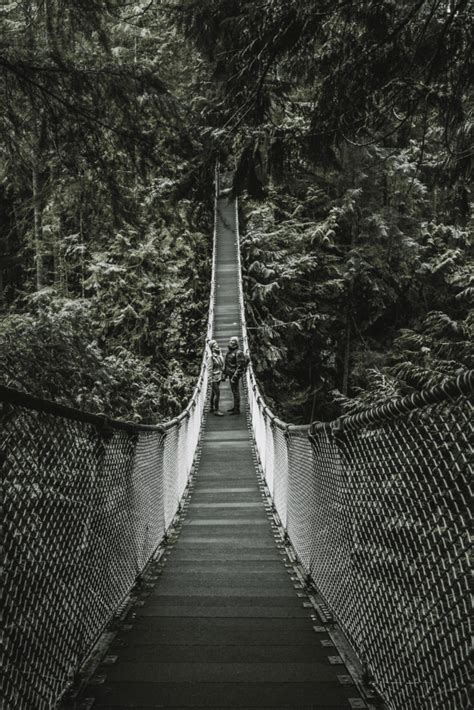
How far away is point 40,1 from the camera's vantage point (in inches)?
117

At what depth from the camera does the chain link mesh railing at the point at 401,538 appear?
1.32m

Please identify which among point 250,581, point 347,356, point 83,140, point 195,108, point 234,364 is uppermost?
point 195,108

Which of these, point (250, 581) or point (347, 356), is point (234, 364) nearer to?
point (250, 581)

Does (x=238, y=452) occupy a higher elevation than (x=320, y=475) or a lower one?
lower

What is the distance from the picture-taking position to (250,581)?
130 inches

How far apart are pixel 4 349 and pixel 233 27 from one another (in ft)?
7.14

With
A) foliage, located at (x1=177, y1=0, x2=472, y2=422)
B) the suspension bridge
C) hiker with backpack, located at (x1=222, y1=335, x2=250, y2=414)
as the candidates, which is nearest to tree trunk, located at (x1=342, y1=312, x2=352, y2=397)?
foliage, located at (x1=177, y1=0, x2=472, y2=422)

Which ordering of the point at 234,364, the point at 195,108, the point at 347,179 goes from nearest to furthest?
the point at 195,108 < the point at 234,364 < the point at 347,179

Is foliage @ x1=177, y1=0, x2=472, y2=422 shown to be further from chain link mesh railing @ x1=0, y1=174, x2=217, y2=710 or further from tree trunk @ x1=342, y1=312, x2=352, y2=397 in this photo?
chain link mesh railing @ x1=0, y1=174, x2=217, y2=710

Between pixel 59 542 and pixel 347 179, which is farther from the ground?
pixel 347 179

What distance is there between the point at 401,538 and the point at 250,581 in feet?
5.33

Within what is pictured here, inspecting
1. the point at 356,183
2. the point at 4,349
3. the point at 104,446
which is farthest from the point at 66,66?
the point at 356,183

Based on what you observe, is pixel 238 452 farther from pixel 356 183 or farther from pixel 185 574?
pixel 356 183

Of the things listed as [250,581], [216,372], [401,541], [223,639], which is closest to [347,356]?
[216,372]
